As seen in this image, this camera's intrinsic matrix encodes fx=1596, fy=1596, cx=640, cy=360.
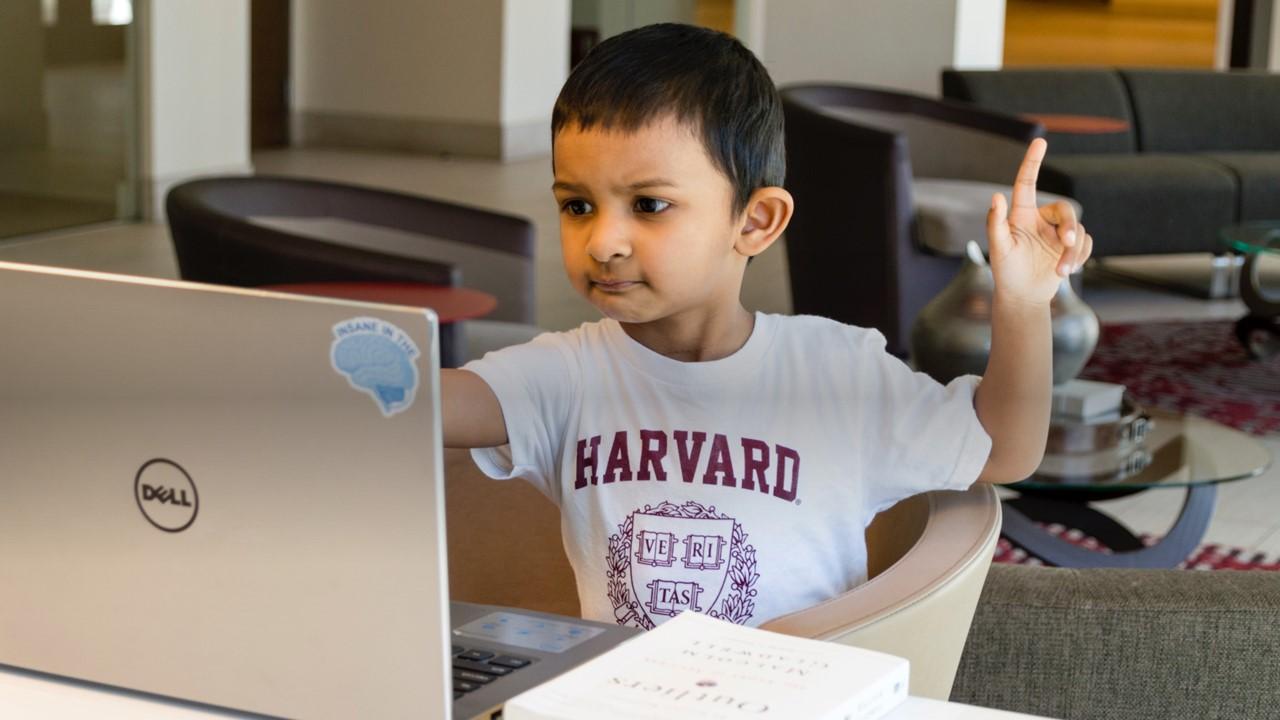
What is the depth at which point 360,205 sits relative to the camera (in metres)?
3.96

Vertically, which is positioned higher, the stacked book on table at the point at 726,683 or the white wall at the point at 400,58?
the white wall at the point at 400,58

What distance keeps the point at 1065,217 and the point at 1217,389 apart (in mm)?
3764

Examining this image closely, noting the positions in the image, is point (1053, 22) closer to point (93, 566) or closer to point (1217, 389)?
point (1217, 389)

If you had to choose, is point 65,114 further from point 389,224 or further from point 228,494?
point 228,494

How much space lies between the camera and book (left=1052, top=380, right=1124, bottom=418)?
2.97 m

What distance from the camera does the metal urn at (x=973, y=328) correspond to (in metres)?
2.86

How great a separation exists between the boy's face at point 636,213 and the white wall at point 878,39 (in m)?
5.90

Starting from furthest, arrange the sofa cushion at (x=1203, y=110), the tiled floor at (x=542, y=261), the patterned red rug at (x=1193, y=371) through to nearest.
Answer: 1. the sofa cushion at (x=1203, y=110)
2. the patterned red rug at (x=1193, y=371)
3. the tiled floor at (x=542, y=261)

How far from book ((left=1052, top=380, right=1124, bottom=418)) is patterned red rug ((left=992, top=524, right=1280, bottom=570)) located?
33cm

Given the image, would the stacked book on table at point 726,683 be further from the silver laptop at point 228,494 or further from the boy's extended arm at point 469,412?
the boy's extended arm at point 469,412

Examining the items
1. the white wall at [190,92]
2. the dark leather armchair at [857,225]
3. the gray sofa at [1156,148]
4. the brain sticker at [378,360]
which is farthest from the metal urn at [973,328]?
the white wall at [190,92]

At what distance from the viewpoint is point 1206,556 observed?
3.27m

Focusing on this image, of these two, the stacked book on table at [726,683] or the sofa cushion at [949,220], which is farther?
the sofa cushion at [949,220]

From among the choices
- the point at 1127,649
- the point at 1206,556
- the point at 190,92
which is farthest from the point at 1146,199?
the point at 1127,649
